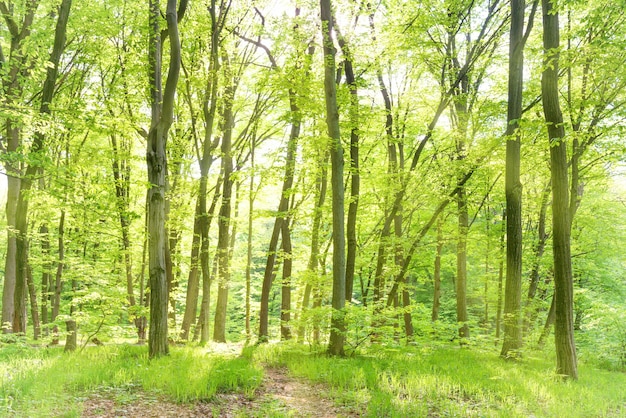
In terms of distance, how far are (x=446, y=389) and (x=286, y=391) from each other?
2.39 m

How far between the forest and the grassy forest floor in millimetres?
45

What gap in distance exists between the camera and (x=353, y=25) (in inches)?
433

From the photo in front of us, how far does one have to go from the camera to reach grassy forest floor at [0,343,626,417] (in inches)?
Answer: 193

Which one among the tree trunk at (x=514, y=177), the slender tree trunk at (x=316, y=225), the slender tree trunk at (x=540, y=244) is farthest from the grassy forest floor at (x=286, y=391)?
the slender tree trunk at (x=540, y=244)

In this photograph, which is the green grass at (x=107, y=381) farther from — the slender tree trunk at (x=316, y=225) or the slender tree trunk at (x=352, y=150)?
the slender tree trunk at (x=352, y=150)

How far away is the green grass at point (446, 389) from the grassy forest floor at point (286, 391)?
2 centimetres

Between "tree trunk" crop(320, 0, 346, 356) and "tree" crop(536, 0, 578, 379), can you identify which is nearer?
"tree" crop(536, 0, 578, 379)

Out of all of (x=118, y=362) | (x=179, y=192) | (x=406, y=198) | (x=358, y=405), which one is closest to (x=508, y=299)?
(x=406, y=198)

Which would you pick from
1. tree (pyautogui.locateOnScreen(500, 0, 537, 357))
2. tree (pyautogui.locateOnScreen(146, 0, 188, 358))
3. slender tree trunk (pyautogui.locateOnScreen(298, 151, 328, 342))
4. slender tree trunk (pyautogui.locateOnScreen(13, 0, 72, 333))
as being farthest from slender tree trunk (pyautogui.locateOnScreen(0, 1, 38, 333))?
tree (pyautogui.locateOnScreen(500, 0, 537, 357))

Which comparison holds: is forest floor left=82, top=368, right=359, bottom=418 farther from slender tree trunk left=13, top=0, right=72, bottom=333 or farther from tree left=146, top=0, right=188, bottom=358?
slender tree trunk left=13, top=0, right=72, bottom=333

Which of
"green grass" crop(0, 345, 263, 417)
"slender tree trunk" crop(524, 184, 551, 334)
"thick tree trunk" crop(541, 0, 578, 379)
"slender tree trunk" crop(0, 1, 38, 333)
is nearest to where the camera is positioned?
"green grass" crop(0, 345, 263, 417)

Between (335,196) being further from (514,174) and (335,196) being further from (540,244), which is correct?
(540,244)

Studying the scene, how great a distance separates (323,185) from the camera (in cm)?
1337

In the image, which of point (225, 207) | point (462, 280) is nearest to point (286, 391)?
point (225, 207)
